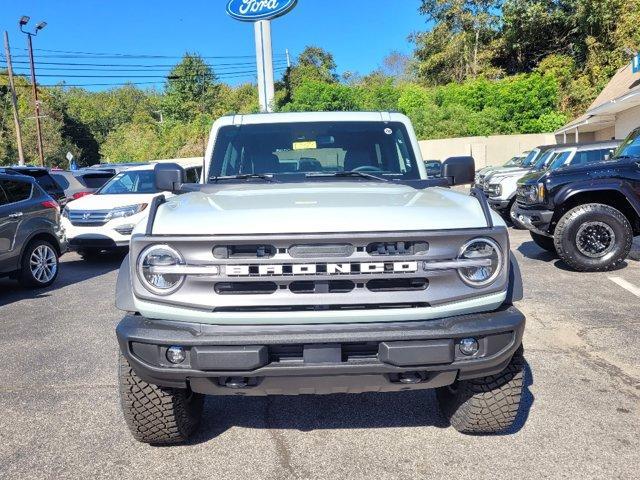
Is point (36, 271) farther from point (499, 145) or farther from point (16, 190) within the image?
point (499, 145)

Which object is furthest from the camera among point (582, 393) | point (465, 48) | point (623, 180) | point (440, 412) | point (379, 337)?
point (465, 48)

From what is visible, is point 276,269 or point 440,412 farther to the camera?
point 440,412

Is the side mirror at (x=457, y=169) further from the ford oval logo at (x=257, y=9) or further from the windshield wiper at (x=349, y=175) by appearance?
the ford oval logo at (x=257, y=9)

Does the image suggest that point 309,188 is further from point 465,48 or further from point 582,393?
point 465,48

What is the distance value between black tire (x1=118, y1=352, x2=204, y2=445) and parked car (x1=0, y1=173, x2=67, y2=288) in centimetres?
548

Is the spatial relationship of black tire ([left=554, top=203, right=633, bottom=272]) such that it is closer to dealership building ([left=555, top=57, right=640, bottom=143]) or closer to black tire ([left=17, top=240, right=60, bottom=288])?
black tire ([left=17, top=240, right=60, bottom=288])

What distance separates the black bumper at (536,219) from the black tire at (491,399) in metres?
5.53

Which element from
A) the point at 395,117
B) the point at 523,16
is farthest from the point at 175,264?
the point at 523,16

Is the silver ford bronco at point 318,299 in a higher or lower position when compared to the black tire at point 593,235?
higher

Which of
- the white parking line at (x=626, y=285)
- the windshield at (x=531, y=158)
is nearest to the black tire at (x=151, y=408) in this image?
the white parking line at (x=626, y=285)

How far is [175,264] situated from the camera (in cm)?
284

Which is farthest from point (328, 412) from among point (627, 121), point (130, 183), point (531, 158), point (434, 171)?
point (627, 121)

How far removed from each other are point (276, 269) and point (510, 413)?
156cm

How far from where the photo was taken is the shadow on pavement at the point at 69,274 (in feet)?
26.5
